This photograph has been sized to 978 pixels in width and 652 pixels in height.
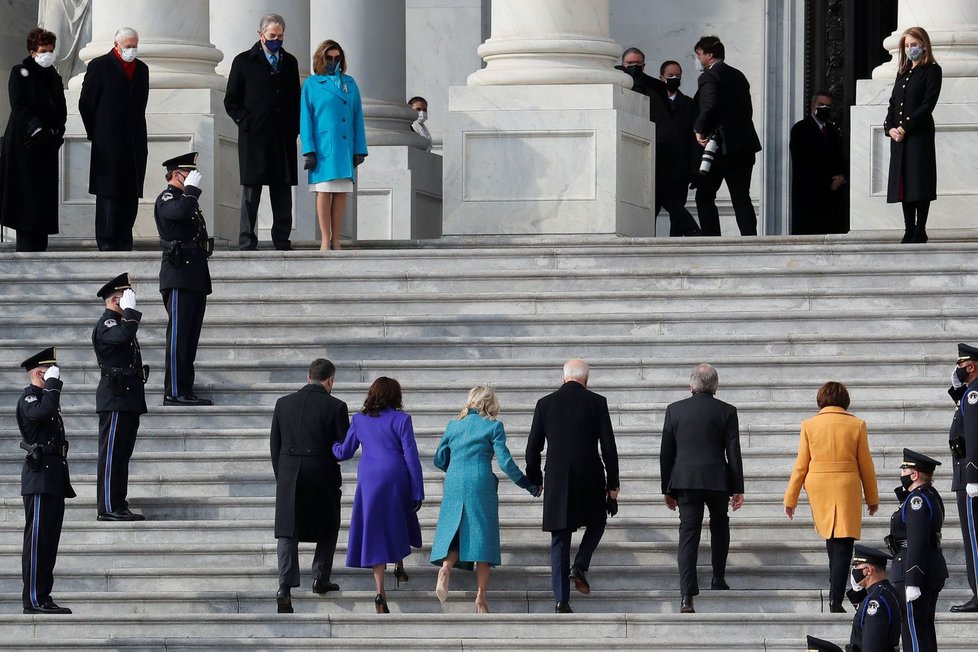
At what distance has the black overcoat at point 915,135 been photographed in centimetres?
1747

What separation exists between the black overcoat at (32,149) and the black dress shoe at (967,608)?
8.38 m

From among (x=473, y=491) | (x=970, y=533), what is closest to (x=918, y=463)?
(x=970, y=533)

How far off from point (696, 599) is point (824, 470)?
1.01 meters

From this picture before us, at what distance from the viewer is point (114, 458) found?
14.1 m

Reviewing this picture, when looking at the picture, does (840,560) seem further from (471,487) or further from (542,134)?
(542,134)

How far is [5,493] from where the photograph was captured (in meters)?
14.8

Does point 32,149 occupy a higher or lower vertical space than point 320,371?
higher

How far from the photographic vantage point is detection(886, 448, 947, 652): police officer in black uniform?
11922 millimetres

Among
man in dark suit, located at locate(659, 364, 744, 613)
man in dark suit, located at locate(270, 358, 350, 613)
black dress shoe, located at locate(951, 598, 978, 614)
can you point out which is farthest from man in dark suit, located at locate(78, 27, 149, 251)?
black dress shoe, located at locate(951, 598, 978, 614)

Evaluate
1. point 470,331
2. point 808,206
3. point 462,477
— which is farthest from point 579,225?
point 462,477

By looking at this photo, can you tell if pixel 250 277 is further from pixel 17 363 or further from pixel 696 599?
pixel 696 599

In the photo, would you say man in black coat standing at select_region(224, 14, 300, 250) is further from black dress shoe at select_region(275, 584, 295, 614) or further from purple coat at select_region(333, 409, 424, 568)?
black dress shoe at select_region(275, 584, 295, 614)

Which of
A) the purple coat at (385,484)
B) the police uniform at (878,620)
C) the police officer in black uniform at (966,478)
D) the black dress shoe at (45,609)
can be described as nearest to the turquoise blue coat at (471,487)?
the purple coat at (385,484)

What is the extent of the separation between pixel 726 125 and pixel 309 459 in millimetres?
6904
